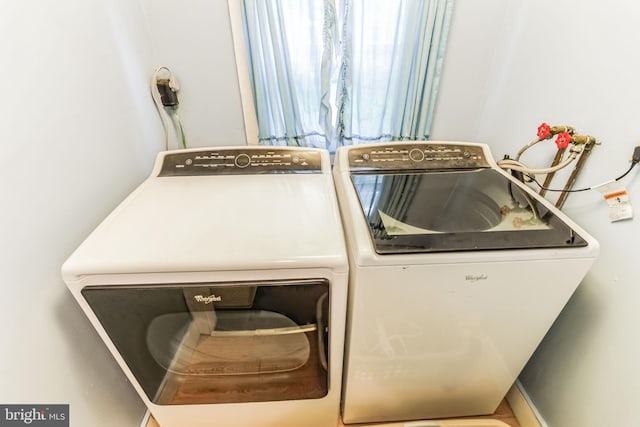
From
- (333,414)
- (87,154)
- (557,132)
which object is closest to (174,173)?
(87,154)

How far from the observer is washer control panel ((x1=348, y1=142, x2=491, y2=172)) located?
1190mm

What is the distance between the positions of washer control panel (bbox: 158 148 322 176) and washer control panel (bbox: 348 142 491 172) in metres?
0.17

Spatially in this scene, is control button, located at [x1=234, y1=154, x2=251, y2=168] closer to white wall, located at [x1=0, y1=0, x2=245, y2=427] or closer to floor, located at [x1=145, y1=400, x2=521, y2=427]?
white wall, located at [x1=0, y1=0, x2=245, y2=427]

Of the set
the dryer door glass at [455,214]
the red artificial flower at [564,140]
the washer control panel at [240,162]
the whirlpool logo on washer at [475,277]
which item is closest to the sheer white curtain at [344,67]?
the washer control panel at [240,162]

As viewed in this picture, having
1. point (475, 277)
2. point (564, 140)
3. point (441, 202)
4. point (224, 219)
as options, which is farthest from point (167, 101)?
point (564, 140)

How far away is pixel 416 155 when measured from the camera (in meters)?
1.22

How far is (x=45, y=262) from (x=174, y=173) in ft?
1.63

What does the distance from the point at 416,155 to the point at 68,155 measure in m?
1.13

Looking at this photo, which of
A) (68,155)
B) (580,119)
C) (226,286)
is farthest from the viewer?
(580,119)

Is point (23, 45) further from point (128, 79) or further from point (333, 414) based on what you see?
point (333, 414)

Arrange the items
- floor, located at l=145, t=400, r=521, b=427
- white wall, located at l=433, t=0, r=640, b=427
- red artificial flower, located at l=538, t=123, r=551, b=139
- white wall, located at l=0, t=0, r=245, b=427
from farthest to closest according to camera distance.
Answer: 1. floor, located at l=145, t=400, r=521, b=427
2. red artificial flower, located at l=538, t=123, r=551, b=139
3. white wall, located at l=433, t=0, r=640, b=427
4. white wall, located at l=0, t=0, r=245, b=427

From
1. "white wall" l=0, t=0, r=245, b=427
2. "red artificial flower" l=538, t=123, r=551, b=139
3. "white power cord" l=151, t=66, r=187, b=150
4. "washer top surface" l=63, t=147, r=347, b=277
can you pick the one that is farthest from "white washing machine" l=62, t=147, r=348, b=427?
"red artificial flower" l=538, t=123, r=551, b=139

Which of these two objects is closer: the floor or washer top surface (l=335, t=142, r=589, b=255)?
washer top surface (l=335, t=142, r=589, b=255)

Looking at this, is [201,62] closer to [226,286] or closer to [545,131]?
[226,286]
